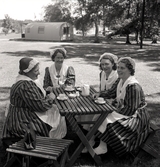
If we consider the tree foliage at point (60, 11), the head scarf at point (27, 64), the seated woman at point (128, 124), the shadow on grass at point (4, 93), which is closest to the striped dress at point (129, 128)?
the seated woman at point (128, 124)

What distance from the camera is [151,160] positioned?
10.5 ft

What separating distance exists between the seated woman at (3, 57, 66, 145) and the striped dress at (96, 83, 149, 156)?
28.1 inches

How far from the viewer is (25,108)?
114 inches

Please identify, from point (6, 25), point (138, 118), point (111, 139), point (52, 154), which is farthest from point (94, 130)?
point (6, 25)

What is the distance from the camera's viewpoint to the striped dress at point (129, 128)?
2.94m

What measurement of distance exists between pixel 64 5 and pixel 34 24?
22.1 metres

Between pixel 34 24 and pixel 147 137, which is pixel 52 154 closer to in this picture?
pixel 147 137

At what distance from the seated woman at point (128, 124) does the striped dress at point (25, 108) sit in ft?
2.56

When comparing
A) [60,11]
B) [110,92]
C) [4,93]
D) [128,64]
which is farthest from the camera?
[60,11]

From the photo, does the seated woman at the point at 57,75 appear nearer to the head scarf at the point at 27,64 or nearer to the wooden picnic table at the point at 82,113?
the wooden picnic table at the point at 82,113

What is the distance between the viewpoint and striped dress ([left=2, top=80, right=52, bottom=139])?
9.18 feet

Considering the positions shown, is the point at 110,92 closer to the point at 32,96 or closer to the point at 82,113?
the point at 82,113

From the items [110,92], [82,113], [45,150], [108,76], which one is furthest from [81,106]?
[108,76]

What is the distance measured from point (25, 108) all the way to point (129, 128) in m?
1.34
